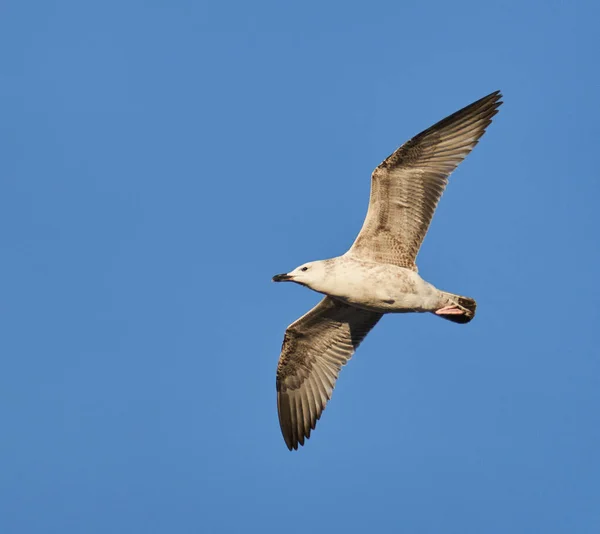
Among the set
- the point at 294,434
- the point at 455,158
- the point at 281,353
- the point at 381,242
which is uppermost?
the point at 455,158

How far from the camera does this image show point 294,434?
1580 centimetres

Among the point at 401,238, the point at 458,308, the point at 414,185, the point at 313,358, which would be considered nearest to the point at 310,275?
the point at 401,238

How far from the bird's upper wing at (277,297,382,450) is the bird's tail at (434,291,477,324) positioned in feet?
4.25

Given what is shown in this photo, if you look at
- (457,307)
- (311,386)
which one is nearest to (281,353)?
(311,386)

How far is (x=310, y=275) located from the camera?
1377cm

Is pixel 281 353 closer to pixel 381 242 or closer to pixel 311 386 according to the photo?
pixel 311 386

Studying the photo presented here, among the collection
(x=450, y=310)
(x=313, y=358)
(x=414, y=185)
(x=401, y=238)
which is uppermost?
(x=414, y=185)

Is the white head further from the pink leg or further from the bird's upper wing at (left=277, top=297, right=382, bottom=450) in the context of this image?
the pink leg

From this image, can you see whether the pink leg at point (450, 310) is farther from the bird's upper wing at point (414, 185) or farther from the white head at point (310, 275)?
the white head at point (310, 275)

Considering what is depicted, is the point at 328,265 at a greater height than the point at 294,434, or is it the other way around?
the point at 328,265

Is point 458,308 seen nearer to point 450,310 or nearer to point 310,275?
point 450,310

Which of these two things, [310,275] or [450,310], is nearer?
[310,275]

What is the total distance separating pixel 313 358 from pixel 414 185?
3.20 metres

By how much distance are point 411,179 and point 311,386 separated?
3.69 m
